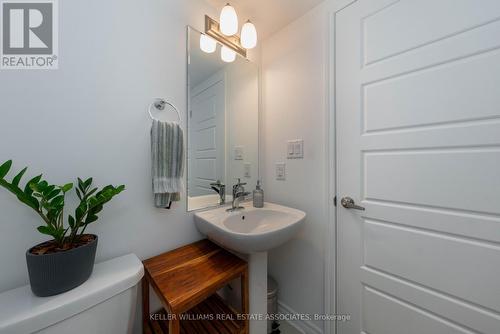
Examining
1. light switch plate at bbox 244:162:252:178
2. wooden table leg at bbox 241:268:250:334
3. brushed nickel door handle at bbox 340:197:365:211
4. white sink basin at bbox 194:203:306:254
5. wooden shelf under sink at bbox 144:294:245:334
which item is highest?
light switch plate at bbox 244:162:252:178

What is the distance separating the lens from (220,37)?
129 centimetres

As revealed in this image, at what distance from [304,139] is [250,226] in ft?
2.31

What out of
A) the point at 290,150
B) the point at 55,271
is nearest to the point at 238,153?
the point at 290,150

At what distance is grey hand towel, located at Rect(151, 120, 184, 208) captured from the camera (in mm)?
938

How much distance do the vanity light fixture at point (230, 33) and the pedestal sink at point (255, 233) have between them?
1118mm

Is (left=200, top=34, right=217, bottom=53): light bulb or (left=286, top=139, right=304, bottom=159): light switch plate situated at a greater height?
(left=200, top=34, right=217, bottom=53): light bulb

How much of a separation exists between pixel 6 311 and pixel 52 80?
2.62 ft

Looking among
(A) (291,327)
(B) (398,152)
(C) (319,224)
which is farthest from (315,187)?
(A) (291,327)

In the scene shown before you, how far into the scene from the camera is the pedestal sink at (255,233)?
2.89 ft

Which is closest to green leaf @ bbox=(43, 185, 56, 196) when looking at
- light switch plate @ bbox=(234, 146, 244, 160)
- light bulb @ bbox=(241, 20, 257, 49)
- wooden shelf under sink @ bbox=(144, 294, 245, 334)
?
wooden shelf under sink @ bbox=(144, 294, 245, 334)

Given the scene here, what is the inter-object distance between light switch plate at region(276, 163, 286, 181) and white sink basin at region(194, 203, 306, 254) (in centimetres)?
23

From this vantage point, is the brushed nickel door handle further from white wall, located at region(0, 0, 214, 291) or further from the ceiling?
the ceiling

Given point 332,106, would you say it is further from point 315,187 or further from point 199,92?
point 199,92

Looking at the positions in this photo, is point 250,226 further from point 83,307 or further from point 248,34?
point 248,34
